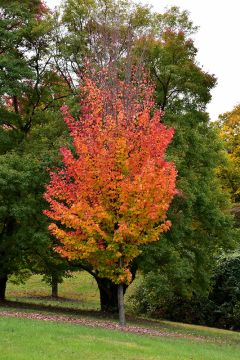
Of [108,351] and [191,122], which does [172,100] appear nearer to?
[191,122]

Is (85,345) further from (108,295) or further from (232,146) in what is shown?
(232,146)

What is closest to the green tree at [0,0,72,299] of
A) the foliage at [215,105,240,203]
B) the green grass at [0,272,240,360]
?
the green grass at [0,272,240,360]

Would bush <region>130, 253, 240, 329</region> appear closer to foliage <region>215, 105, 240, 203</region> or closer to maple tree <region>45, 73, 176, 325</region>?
maple tree <region>45, 73, 176, 325</region>

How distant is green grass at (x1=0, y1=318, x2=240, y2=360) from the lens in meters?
11.7

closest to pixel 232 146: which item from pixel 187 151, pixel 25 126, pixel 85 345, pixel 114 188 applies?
pixel 187 151

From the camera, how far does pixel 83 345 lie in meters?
12.9

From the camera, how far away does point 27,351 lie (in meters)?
11.6

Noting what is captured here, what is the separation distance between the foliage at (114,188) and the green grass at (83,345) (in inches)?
103

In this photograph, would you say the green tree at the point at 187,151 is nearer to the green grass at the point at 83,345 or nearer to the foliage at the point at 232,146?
the green grass at the point at 83,345

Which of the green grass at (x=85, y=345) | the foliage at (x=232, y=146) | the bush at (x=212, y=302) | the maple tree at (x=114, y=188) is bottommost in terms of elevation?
the green grass at (x=85, y=345)

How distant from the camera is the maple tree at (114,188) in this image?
16266 mm

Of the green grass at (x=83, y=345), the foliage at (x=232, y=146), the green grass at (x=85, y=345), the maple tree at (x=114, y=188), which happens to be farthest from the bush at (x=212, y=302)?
the foliage at (x=232, y=146)

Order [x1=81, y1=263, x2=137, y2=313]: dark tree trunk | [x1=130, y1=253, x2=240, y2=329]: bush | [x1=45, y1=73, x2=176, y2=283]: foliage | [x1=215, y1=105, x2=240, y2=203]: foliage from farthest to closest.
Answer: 1. [x1=215, y1=105, x2=240, y2=203]: foliage
2. [x1=130, y1=253, x2=240, y2=329]: bush
3. [x1=81, y1=263, x2=137, y2=313]: dark tree trunk
4. [x1=45, y1=73, x2=176, y2=283]: foliage

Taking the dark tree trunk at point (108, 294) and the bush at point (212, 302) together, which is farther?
the bush at point (212, 302)
